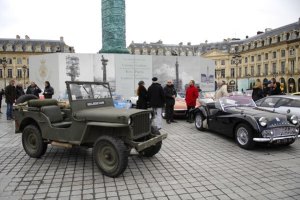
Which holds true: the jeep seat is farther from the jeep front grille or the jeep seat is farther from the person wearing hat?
the person wearing hat

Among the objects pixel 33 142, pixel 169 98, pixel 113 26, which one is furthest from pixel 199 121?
pixel 113 26

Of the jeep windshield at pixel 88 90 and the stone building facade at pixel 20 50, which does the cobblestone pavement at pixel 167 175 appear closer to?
the jeep windshield at pixel 88 90

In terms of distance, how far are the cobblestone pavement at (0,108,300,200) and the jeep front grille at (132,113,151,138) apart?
0.75 m

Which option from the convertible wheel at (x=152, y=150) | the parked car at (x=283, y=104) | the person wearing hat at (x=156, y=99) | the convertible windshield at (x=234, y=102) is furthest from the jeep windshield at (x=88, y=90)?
the parked car at (x=283, y=104)

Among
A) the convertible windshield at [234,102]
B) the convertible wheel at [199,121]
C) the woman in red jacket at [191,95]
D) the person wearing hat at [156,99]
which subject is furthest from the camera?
the woman in red jacket at [191,95]

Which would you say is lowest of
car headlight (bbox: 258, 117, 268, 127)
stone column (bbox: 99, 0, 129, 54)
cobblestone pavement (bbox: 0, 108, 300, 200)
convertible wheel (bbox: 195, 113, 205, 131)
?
cobblestone pavement (bbox: 0, 108, 300, 200)

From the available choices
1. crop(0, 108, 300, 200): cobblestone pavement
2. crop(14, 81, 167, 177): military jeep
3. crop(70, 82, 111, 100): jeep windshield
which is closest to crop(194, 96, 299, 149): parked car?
crop(0, 108, 300, 200): cobblestone pavement

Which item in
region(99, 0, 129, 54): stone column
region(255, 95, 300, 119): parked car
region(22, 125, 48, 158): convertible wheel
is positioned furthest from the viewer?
region(99, 0, 129, 54): stone column

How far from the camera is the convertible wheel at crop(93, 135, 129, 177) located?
206 inches

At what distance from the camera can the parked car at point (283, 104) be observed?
949 cm

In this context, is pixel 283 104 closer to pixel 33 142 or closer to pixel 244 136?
pixel 244 136

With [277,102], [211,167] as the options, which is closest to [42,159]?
[211,167]

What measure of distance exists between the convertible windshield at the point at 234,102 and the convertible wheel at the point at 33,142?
5363 mm

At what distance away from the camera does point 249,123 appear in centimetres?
741
